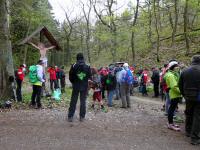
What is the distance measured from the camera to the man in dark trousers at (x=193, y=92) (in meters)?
8.11

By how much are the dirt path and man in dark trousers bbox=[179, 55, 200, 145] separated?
1.16ft

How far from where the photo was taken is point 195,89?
27.1 ft

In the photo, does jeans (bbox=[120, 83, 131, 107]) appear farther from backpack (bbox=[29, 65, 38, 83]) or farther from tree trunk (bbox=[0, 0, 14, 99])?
tree trunk (bbox=[0, 0, 14, 99])

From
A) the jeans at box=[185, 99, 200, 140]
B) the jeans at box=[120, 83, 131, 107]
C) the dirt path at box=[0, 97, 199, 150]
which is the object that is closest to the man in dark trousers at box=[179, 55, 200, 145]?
the jeans at box=[185, 99, 200, 140]

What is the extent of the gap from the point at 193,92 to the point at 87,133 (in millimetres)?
2876

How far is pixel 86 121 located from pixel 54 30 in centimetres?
5330

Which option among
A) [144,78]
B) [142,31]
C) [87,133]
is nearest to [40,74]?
[87,133]

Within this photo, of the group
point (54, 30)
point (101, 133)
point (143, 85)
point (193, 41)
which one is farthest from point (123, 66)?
point (54, 30)

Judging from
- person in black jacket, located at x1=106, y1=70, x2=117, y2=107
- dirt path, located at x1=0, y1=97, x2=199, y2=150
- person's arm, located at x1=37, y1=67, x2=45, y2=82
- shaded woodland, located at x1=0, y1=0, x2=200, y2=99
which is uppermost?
shaded woodland, located at x1=0, y1=0, x2=200, y2=99

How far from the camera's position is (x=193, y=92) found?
8234mm

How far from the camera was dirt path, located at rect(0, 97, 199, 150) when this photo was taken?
7.59 metres

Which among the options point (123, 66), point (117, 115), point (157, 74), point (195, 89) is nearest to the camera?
point (195, 89)

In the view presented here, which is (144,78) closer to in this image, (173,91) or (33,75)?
(33,75)

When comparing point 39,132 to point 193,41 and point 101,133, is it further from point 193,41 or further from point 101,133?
point 193,41
